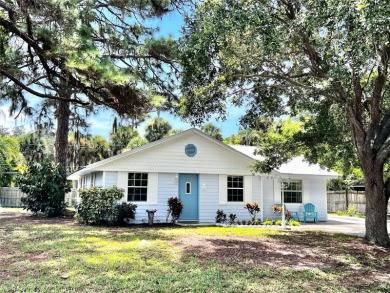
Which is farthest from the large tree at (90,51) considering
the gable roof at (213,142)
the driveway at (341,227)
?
the driveway at (341,227)

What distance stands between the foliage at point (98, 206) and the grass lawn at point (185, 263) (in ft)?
7.60

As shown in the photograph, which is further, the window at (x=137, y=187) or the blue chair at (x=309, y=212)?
the blue chair at (x=309, y=212)

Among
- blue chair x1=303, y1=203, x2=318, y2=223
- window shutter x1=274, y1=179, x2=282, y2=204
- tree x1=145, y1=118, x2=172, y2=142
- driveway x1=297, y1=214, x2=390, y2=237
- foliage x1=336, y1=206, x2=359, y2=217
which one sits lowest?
driveway x1=297, y1=214, x2=390, y2=237

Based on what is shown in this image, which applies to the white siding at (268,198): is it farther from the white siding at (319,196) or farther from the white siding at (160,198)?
the white siding at (160,198)

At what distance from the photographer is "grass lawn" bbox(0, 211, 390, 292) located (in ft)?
19.2

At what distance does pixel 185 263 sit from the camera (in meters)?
7.32

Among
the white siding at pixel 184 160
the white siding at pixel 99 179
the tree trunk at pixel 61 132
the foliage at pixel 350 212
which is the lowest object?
the foliage at pixel 350 212

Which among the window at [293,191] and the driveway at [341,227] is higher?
the window at [293,191]

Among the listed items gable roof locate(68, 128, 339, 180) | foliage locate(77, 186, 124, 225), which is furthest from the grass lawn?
gable roof locate(68, 128, 339, 180)

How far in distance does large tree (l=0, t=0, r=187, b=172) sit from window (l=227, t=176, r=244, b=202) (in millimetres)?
5090

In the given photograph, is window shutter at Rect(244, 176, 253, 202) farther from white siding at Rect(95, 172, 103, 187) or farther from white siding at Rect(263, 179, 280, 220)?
white siding at Rect(95, 172, 103, 187)

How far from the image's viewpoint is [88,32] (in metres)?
9.40

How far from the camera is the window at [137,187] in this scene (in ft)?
49.7

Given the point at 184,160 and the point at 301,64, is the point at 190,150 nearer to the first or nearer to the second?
the point at 184,160
